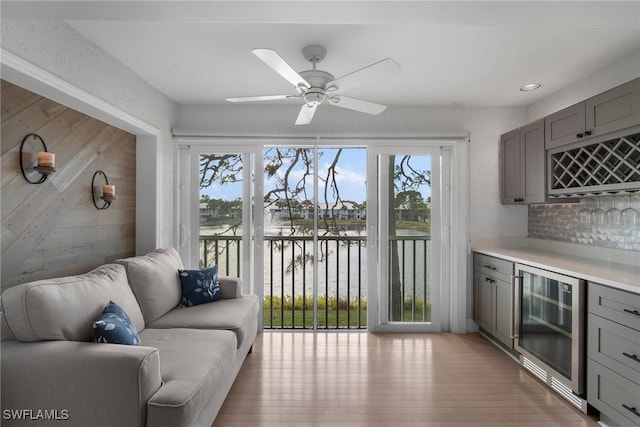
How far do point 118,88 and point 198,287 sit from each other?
1.71 meters

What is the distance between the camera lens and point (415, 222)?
3.64 m

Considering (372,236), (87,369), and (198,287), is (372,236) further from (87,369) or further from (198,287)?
(87,369)

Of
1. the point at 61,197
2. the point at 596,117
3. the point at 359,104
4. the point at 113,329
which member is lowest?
the point at 113,329

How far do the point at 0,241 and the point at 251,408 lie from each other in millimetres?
1768

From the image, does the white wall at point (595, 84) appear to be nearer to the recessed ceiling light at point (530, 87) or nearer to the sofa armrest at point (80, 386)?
the recessed ceiling light at point (530, 87)

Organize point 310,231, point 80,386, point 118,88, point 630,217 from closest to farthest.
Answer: point 80,386 < point 630,217 < point 118,88 < point 310,231

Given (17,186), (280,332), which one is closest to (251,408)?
(280,332)

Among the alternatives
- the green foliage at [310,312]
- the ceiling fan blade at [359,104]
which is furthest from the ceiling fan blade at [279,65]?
the green foliage at [310,312]

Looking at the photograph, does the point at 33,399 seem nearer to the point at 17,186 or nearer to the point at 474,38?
the point at 17,186

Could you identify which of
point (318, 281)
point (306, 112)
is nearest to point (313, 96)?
point (306, 112)

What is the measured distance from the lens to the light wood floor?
2104 mm

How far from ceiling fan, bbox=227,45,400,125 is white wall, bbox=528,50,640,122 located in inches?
72.5

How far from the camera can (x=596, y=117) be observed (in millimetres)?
2418

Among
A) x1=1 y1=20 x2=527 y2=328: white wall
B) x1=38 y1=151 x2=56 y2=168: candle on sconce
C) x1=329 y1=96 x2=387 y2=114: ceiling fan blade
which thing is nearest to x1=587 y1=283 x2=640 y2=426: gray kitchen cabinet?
x1=1 y1=20 x2=527 y2=328: white wall
